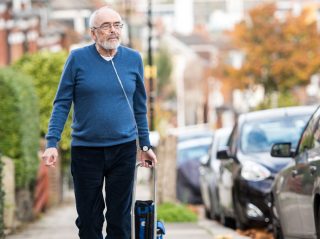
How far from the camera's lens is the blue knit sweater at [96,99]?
28.0 ft

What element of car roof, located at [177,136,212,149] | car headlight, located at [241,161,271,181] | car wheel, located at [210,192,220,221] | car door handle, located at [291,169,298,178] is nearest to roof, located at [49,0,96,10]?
car roof, located at [177,136,212,149]

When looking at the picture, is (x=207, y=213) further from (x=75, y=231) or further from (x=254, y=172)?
(x=254, y=172)

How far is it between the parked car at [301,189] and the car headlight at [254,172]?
107 inches

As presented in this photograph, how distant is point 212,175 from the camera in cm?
1972

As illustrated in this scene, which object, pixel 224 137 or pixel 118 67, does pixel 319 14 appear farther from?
pixel 118 67

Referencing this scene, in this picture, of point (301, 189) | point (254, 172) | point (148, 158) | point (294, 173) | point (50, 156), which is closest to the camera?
point (50, 156)

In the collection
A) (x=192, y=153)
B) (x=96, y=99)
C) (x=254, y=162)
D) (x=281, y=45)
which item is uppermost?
(x=281, y=45)

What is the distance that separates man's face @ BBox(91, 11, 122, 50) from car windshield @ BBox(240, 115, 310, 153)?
790 centimetres

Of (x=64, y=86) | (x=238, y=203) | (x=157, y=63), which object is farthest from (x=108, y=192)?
(x=157, y=63)

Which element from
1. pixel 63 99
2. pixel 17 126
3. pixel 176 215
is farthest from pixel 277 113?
pixel 63 99

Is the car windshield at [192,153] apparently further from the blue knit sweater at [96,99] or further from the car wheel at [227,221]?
the blue knit sweater at [96,99]

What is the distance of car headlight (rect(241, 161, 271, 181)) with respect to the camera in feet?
50.7

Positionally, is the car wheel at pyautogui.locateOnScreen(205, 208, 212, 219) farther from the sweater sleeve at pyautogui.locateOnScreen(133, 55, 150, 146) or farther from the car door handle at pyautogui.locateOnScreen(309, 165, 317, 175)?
the sweater sleeve at pyautogui.locateOnScreen(133, 55, 150, 146)

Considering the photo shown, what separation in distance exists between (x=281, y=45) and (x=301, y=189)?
65.3 m
